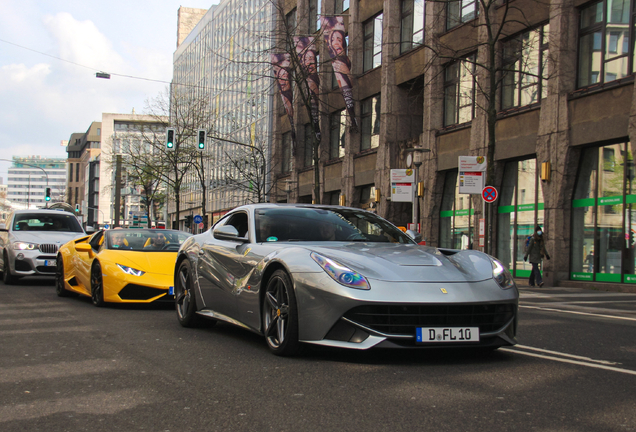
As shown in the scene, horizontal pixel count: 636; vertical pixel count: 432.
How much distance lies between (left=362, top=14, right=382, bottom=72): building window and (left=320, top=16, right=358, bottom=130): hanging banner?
130 cm

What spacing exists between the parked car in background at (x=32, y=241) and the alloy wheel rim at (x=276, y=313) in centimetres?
1092

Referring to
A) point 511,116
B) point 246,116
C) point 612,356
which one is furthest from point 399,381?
point 246,116

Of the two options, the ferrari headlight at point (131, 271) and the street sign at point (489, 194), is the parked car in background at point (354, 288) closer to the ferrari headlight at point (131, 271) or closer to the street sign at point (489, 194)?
the ferrari headlight at point (131, 271)

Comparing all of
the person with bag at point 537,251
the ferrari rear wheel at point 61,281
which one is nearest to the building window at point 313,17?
the person with bag at point 537,251

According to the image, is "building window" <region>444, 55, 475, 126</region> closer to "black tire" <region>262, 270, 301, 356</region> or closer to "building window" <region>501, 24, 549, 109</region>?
"building window" <region>501, 24, 549, 109</region>

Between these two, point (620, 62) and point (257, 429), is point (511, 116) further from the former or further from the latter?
point (257, 429)

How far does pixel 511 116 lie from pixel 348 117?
13.2 meters

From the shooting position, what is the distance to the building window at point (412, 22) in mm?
31906

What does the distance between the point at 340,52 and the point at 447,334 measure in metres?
30.3

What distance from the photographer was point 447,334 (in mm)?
5371

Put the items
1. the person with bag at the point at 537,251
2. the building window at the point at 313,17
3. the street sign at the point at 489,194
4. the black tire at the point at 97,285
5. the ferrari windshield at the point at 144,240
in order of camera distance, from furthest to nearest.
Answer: the building window at the point at 313,17 < the person with bag at the point at 537,251 < the street sign at the point at 489,194 < the ferrari windshield at the point at 144,240 < the black tire at the point at 97,285

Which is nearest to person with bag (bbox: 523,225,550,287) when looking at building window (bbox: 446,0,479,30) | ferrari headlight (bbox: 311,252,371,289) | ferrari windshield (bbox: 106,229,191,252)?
building window (bbox: 446,0,479,30)

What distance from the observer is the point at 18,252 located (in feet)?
52.3

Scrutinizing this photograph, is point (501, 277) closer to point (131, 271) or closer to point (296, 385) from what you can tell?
point (296, 385)
